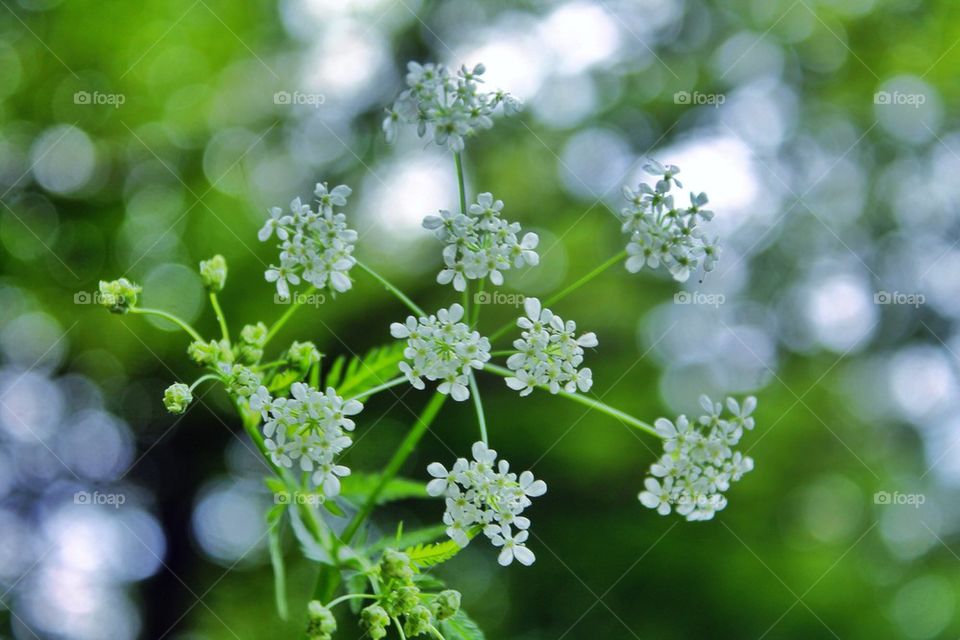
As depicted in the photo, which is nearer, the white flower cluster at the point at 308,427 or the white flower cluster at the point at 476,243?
the white flower cluster at the point at 308,427

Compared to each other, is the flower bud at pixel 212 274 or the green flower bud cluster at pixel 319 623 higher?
the flower bud at pixel 212 274

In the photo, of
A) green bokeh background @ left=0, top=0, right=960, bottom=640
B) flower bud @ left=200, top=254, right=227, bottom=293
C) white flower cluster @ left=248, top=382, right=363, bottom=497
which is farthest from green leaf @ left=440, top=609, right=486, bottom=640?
green bokeh background @ left=0, top=0, right=960, bottom=640

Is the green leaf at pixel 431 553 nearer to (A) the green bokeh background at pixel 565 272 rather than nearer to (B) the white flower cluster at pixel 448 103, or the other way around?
(B) the white flower cluster at pixel 448 103

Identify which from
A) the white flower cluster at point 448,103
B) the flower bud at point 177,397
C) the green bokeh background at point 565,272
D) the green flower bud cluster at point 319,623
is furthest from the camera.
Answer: the green bokeh background at point 565,272

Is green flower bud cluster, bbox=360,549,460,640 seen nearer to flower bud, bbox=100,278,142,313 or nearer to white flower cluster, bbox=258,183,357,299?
white flower cluster, bbox=258,183,357,299

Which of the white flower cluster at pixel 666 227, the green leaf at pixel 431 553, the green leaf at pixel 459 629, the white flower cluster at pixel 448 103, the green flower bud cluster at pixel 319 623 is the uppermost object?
the white flower cluster at pixel 448 103

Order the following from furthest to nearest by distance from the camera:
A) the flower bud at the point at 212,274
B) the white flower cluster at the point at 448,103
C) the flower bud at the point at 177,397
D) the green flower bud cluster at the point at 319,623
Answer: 1. the flower bud at the point at 212,274
2. the white flower cluster at the point at 448,103
3. the flower bud at the point at 177,397
4. the green flower bud cluster at the point at 319,623

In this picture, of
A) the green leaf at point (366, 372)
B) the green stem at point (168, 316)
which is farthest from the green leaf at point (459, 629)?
the green stem at point (168, 316)

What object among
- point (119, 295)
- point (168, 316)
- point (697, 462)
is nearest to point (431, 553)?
point (697, 462)
